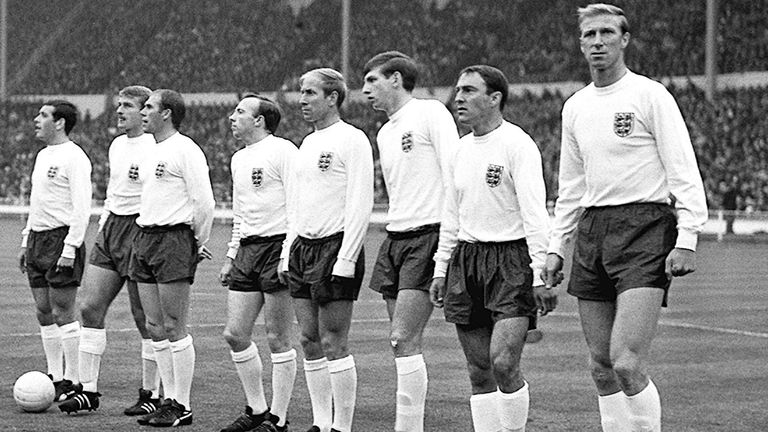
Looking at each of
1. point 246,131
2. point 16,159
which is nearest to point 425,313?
point 246,131

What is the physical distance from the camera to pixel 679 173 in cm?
617

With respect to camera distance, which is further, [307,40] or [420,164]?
[307,40]

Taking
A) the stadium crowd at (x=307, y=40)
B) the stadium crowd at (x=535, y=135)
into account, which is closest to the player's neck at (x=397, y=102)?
the stadium crowd at (x=535, y=135)

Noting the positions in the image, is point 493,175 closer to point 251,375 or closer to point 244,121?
point 244,121

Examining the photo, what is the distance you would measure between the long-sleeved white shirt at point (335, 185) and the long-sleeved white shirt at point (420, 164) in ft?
0.70

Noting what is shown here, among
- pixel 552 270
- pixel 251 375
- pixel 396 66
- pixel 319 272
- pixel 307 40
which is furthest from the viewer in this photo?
pixel 307 40

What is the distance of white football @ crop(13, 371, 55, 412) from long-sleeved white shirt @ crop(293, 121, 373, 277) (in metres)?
2.28

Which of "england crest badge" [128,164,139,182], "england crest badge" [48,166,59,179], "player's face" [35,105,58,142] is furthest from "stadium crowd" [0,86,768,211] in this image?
"england crest badge" [128,164,139,182]

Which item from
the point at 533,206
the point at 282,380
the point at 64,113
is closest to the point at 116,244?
the point at 64,113

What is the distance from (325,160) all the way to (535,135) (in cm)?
3090

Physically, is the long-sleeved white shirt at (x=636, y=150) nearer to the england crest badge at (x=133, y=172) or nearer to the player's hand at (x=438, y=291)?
the player's hand at (x=438, y=291)

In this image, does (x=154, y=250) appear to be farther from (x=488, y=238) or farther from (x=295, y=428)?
(x=488, y=238)

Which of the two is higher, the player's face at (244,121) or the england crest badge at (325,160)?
the player's face at (244,121)

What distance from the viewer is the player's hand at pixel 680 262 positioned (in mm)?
5984
